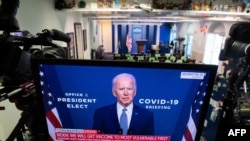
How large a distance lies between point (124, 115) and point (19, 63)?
1.44ft

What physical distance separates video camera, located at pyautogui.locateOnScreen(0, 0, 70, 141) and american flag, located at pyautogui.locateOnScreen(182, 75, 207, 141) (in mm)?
543

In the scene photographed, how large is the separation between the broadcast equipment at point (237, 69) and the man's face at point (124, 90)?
139 centimetres

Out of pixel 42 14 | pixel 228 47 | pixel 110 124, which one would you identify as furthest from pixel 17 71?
pixel 42 14

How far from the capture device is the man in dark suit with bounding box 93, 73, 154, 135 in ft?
2.09

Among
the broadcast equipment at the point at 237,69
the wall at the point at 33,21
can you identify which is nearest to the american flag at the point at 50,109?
the wall at the point at 33,21

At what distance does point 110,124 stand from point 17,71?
0.41 metres

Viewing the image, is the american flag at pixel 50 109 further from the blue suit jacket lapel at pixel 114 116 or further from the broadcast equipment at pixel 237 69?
the broadcast equipment at pixel 237 69

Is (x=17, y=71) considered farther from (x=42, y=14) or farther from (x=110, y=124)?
(x=42, y=14)

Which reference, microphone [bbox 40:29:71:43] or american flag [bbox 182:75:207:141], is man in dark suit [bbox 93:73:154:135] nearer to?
american flag [bbox 182:75:207:141]

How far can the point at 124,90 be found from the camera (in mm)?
643

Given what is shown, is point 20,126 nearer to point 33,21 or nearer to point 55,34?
point 55,34

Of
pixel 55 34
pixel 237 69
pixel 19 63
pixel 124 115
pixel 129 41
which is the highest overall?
pixel 55 34

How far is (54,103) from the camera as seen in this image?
665 millimetres

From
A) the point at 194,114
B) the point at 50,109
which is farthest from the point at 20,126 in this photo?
the point at 194,114
